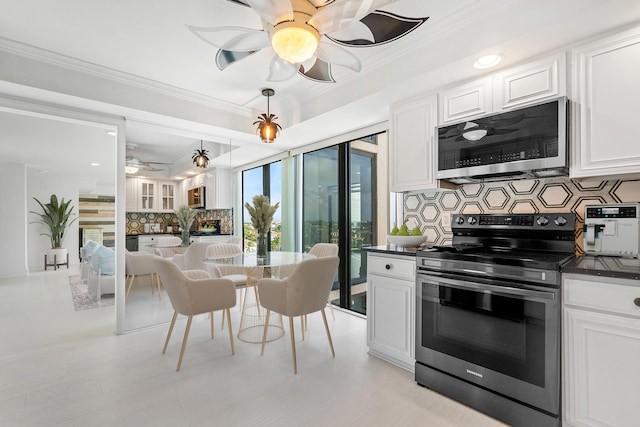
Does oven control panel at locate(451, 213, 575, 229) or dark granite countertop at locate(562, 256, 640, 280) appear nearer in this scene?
dark granite countertop at locate(562, 256, 640, 280)

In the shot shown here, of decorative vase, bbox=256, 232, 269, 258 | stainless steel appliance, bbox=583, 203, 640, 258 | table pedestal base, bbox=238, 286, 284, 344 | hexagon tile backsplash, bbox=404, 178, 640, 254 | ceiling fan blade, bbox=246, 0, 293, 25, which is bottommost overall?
table pedestal base, bbox=238, 286, 284, 344

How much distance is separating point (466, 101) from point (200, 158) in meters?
3.15

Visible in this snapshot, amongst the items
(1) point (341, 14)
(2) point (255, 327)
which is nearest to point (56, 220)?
(2) point (255, 327)

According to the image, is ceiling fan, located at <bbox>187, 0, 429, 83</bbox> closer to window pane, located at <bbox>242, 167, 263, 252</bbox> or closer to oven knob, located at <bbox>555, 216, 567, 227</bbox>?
oven knob, located at <bbox>555, 216, 567, 227</bbox>

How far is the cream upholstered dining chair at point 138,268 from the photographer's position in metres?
3.26

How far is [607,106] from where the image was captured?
171 cm

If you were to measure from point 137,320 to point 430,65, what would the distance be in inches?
150

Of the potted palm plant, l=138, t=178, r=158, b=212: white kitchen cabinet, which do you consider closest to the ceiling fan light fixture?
→ l=138, t=178, r=158, b=212: white kitchen cabinet

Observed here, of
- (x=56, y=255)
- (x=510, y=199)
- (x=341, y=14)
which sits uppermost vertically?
(x=341, y=14)

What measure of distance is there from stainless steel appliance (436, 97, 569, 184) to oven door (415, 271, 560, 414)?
804mm

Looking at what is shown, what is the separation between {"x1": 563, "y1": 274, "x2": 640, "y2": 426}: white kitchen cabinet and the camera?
4.62 ft

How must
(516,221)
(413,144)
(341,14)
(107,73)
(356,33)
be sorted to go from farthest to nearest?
1. (107,73)
2. (413,144)
3. (516,221)
4. (356,33)
5. (341,14)

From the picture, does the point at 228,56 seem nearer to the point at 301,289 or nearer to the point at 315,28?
the point at 315,28

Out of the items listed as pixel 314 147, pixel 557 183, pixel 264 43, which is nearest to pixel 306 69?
pixel 264 43
